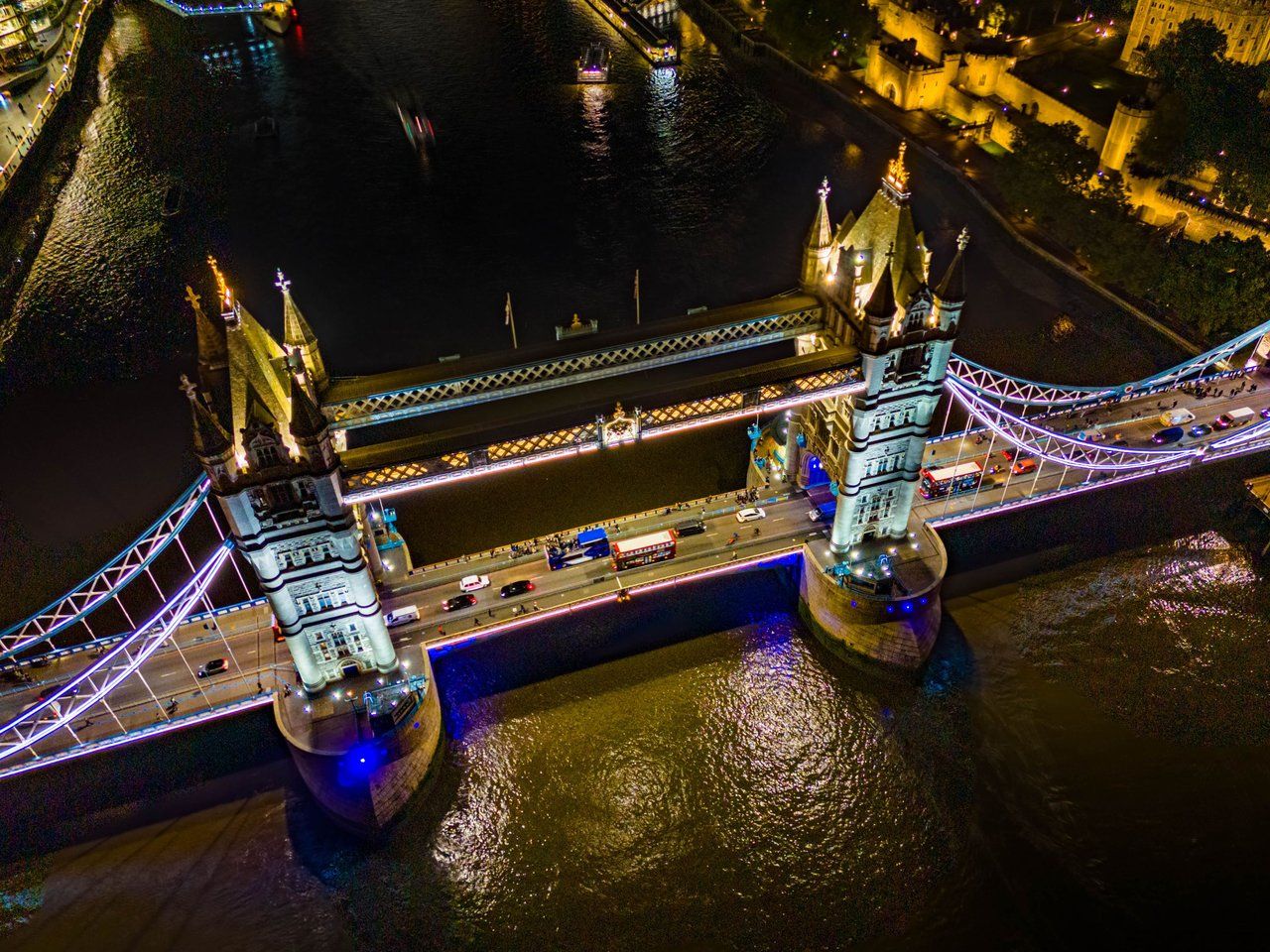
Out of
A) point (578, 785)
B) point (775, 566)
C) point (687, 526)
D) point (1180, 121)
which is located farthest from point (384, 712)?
point (1180, 121)

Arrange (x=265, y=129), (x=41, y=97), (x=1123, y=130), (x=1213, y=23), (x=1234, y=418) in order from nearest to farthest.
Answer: (x=1234, y=418) → (x=1123, y=130) → (x=1213, y=23) → (x=265, y=129) → (x=41, y=97)

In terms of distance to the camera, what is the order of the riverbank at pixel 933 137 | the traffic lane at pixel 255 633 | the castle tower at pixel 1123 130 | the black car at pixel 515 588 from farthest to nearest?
the castle tower at pixel 1123 130 < the riverbank at pixel 933 137 < the black car at pixel 515 588 < the traffic lane at pixel 255 633

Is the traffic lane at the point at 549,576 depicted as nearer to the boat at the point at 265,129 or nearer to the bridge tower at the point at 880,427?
the bridge tower at the point at 880,427

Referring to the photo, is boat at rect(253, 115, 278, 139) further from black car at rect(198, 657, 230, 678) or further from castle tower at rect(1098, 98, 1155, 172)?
castle tower at rect(1098, 98, 1155, 172)

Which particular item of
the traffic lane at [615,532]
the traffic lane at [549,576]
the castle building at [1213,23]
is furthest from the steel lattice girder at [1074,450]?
the castle building at [1213,23]

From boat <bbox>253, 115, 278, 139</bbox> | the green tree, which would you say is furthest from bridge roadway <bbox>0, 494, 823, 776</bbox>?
the green tree

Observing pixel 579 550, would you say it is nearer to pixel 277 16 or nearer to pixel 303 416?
pixel 303 416

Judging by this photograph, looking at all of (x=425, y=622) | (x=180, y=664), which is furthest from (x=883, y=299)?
(x=180, y=664)
